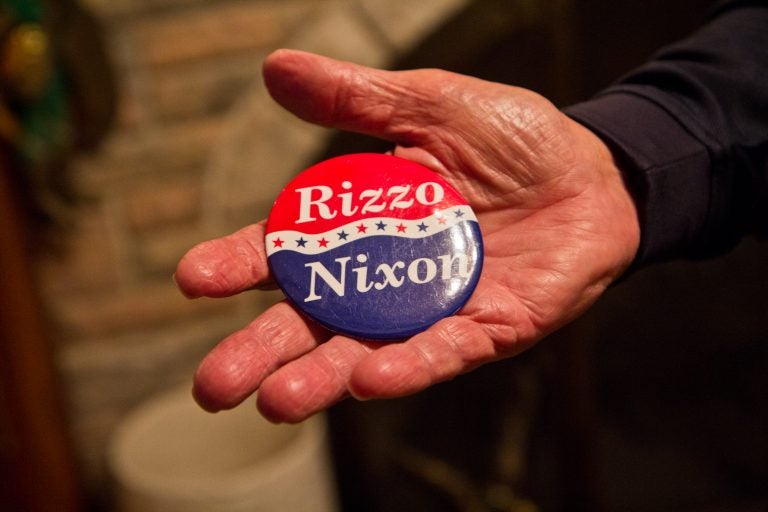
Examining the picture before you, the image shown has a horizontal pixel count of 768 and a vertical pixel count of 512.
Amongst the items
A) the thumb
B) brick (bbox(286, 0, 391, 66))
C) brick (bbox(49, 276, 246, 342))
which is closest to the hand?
the thumb

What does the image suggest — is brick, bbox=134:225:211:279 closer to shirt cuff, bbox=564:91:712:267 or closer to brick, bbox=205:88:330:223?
brick, bbox=205:88:330:223

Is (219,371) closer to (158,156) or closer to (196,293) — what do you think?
(196,293)

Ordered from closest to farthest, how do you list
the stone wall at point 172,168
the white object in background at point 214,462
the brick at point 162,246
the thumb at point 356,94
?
the thumb at point 356,94, the white object in background at point 214,462, the stone wall at point 172,168, the brick at point 162,246

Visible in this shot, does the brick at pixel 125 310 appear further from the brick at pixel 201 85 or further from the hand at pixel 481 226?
the hand at pixel 481 226

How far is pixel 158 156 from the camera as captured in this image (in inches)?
57.3

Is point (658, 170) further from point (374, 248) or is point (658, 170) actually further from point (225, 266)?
point (225, 266)

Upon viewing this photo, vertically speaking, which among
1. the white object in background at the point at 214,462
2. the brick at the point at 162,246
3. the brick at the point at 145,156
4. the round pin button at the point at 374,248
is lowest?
the white object in background at the point at 214,462

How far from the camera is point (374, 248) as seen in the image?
30.5 inches

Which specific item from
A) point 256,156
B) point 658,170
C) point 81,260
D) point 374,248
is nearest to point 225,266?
point 374,248

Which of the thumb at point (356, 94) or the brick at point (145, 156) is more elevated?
the thumb at point (356, 94)

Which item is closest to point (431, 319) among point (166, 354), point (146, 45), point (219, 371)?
point (219, 371)

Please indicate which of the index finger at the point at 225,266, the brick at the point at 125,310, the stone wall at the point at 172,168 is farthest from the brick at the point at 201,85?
the index finger at the point at 225,266

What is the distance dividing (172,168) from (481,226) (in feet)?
2.69

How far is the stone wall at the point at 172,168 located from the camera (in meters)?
1.39
